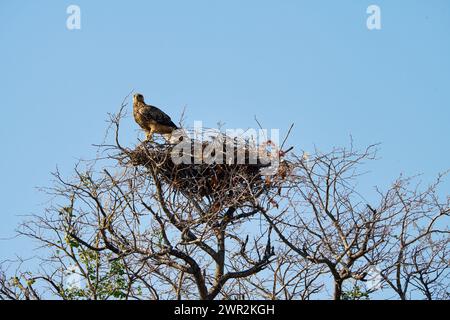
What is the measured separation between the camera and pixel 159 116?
43.0 ft

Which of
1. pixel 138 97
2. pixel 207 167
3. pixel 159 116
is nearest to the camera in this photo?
pixel 207 167

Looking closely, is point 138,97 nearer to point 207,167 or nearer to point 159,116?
point 159,116

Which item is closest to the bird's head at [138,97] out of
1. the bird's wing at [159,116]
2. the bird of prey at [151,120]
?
the bird of prey at [151,120]

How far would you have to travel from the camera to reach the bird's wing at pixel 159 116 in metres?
13.0

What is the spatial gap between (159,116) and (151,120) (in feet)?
0.43

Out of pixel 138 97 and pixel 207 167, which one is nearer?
pixel 207 167

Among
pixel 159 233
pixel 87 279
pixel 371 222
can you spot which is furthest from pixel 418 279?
pixel 87 279

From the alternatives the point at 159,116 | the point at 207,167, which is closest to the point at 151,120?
the point at 159,116

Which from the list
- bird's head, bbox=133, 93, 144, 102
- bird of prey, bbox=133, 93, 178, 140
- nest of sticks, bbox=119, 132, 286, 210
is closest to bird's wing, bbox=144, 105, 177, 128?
bird of prey, bbox=133, 93, 178, 140

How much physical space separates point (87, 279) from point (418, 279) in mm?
3514

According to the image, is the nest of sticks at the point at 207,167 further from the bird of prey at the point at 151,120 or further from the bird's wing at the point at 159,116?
the bird's wing at the point at 159,116

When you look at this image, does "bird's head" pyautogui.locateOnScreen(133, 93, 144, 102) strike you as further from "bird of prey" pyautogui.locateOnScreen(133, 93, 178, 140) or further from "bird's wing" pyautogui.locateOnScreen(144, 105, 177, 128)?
"bird's wing" pyautogui.locateOnScreen(144, 105, 177, 128)
